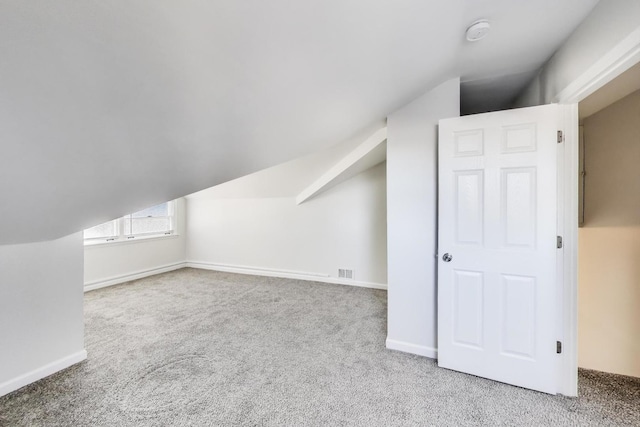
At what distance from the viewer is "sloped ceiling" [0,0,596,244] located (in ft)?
2.64

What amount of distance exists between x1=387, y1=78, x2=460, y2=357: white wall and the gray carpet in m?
0.26

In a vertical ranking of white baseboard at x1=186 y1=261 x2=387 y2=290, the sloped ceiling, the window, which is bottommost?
white baseboard at x1=186 y1=261 x2=387 y2=290

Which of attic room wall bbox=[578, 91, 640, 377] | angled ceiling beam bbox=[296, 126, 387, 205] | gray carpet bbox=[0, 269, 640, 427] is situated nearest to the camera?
gray carpet bbox=[0, 269, 640, 427]

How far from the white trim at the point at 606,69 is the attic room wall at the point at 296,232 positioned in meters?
2.56

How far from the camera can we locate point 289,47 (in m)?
1.19

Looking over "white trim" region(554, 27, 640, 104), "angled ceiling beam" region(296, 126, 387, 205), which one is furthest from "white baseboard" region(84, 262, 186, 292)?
"white trim" region(554, 27, 640, 104)

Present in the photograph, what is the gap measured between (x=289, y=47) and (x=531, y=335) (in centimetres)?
231

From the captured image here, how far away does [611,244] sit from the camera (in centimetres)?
226

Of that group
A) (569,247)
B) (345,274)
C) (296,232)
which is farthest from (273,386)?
(296,232)

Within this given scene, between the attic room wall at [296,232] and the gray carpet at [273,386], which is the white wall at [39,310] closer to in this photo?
the gray carpet at [273,386]

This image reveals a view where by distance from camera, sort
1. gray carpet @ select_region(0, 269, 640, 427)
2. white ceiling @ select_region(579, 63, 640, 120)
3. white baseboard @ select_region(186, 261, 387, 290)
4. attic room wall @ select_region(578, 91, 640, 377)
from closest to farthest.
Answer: gray carpet @ select_region(0, 269, 640, 427) → white ceiling @ select_region(579, 63, 640, 120) → attic room wall @ select_region(578, 91, 640, 377) → white baseboard @ select_region(186, 261, 387, 290)

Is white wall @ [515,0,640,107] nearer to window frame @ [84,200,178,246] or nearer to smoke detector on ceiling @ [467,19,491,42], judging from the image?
smoke detector on ceiling @ [467,19,491,42]

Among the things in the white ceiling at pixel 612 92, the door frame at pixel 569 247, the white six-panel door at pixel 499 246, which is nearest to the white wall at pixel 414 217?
the white six-panel door at pixel 499 246

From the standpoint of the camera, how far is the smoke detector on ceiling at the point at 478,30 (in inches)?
59.5
